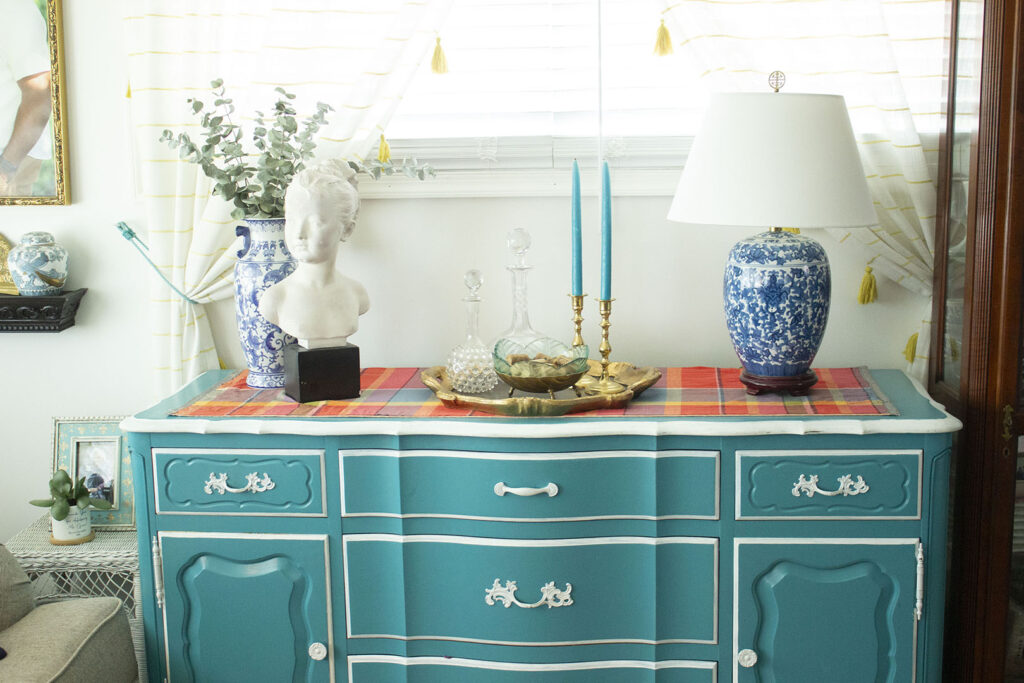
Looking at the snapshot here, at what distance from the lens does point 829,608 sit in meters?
2.10

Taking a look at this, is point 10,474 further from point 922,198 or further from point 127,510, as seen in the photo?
point 922,198

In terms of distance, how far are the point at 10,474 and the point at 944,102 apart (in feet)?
8.21

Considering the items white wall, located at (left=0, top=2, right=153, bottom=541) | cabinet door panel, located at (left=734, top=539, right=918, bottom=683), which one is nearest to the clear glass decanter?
cabinet door panel, located at (left=734, top=539, right=918, bottom=683)

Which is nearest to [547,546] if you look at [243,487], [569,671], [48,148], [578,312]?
[569,671]

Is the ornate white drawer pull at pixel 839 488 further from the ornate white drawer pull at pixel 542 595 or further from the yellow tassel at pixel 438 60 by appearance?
the yellow tassel at pixel 438 60

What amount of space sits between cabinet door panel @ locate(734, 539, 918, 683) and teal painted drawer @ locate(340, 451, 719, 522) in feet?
0.55

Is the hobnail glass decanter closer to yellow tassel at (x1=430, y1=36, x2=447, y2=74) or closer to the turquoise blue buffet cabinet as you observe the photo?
the turquoise blue buffet cabinet

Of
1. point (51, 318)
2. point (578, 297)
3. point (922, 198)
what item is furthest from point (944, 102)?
point (51, 318)

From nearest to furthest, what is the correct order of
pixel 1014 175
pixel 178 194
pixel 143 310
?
pixel 1014 175, pixel 178 194, pixel 143 310

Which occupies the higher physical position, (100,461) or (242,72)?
(242,72)

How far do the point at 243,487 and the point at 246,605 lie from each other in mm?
254

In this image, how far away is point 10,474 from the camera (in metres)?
2.81

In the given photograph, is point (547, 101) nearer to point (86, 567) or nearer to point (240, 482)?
point (240, 482)

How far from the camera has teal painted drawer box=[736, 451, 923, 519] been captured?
6.72 ft
